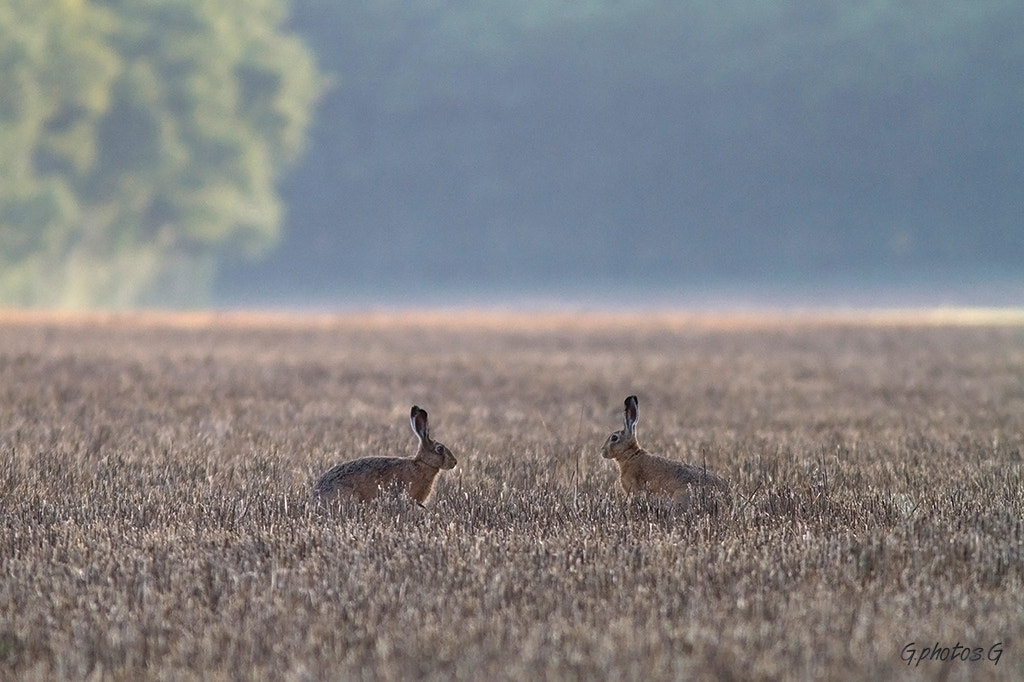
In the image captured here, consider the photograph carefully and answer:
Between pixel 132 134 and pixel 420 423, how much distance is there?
137ft

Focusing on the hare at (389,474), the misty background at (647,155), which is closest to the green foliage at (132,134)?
the misty background at (647,155)

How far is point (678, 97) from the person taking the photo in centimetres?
8656

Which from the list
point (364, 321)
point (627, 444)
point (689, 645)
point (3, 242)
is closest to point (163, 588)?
point (689, 645)

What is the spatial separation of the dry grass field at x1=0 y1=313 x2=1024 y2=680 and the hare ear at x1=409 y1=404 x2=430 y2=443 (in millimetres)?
332

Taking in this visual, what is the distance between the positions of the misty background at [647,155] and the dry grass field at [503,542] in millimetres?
58942

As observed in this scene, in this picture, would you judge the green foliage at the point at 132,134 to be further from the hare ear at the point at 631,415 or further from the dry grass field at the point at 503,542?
the hare ear at the point at 631,415

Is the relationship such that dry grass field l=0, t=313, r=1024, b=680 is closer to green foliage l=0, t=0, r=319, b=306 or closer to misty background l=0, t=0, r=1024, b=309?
green foliage l=0, t=0, r=319, b=306

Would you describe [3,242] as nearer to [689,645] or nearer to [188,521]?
[188,521]

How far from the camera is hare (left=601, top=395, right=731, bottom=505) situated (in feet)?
26.9

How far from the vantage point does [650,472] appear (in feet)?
27.8

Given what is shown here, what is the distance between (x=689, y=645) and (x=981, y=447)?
19.9ft

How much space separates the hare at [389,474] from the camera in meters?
7.99

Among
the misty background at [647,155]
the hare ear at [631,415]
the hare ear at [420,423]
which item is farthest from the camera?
the misty background at [647,155]
